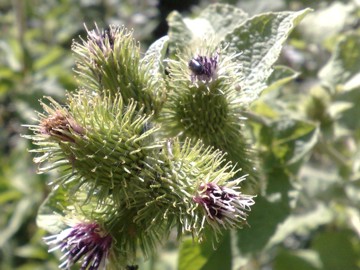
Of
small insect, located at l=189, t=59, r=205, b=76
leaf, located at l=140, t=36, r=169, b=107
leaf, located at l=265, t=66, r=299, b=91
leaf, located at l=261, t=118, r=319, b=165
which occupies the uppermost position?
leaf, located at l=140, t=36, r=169, b=107

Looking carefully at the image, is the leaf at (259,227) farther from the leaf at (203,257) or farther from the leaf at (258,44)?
the leaf at (258,44)

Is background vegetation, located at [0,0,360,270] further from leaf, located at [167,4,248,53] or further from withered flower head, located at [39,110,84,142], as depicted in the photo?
withered flower head, located at [39,110,84,142]

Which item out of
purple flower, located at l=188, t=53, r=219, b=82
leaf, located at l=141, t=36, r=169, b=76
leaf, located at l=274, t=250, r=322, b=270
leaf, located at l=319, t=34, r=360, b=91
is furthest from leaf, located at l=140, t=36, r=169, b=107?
leaf, located at l=274, t=250, r=322, b=270

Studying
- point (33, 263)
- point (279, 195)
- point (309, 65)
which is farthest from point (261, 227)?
point (33, 263)

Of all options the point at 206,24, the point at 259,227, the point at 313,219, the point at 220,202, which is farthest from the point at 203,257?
the point at 313,219

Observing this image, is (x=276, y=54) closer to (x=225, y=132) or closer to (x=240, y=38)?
(x=240, y=38)

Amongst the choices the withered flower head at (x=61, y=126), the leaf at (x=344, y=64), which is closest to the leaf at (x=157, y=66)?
the withered flower head at (x=61, y=126)

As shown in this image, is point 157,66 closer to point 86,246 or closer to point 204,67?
point 204,67
